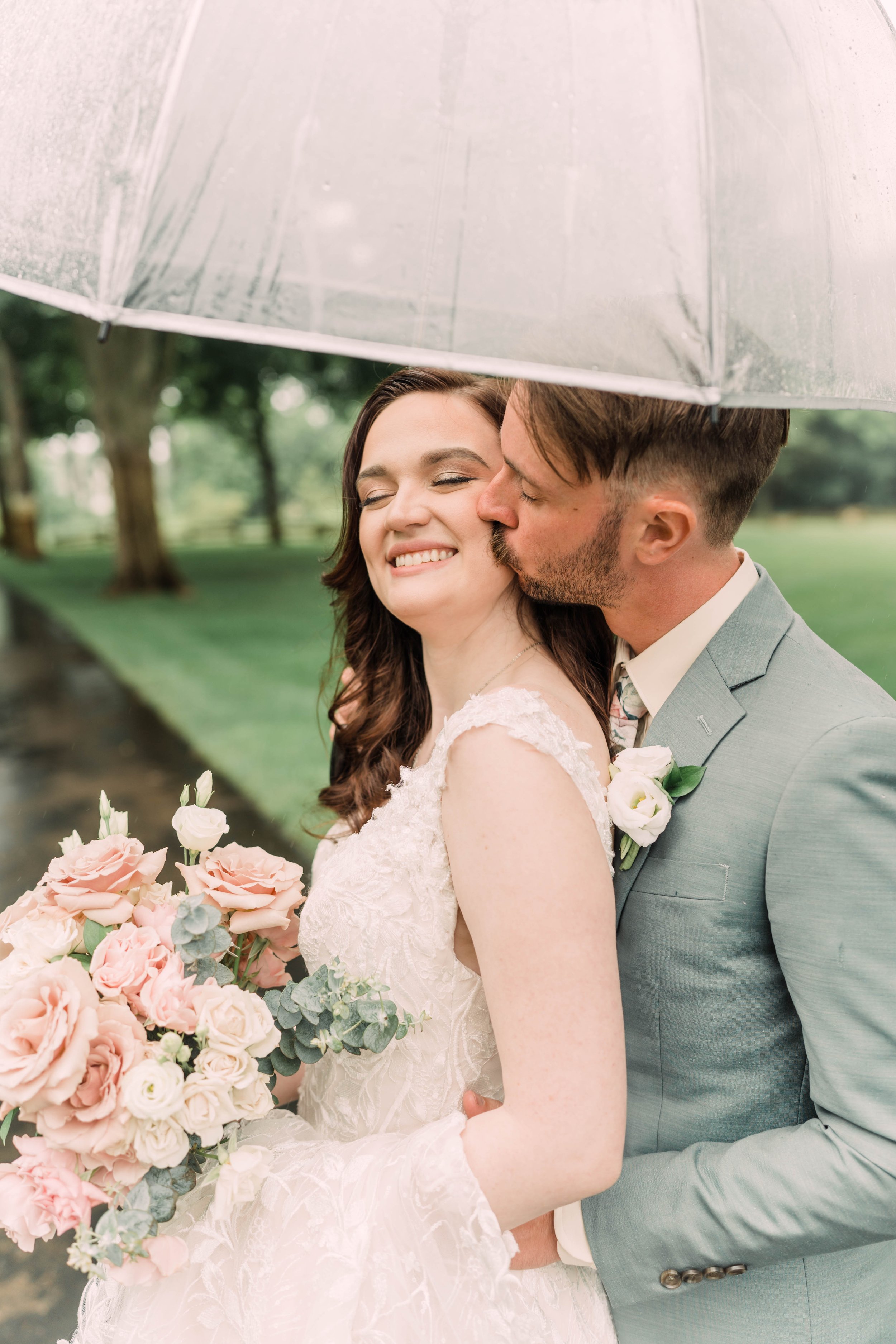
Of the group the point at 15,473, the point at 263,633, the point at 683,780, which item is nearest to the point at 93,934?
the point at 683,780

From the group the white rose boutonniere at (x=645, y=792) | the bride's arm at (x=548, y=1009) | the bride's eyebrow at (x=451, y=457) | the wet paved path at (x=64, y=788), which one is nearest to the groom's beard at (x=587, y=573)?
the bride's eyebrow at (x=451, y=457)

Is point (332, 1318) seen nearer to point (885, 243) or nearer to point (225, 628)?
point (885, 243)

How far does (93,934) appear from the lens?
1930 mm

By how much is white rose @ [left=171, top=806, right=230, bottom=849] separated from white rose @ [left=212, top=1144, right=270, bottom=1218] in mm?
553

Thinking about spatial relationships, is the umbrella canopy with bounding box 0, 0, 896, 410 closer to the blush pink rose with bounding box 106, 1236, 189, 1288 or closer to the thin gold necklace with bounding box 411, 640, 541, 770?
the thin gold necklace with bounding box 411, 640, 541, 770

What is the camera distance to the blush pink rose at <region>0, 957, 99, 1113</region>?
1635 mm

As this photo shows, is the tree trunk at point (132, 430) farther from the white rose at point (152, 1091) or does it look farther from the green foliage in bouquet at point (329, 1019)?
the white rose at point (152, 1091)

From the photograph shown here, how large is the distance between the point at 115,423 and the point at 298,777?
38.6 feet

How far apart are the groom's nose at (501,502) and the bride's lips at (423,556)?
0.39 ft

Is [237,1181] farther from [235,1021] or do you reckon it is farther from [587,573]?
[587,573]

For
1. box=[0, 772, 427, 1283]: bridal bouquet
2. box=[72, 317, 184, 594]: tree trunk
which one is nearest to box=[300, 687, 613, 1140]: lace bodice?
box=[0, 772, 427, 1283]: bridal bouquet

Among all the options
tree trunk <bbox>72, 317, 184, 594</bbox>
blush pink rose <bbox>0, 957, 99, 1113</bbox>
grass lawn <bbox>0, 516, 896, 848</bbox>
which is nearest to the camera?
blush pink rose <bbox>0, 957, 99, 1113</bbox>

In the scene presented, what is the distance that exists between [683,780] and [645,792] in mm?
89

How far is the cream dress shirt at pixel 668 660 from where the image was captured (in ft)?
6.47
